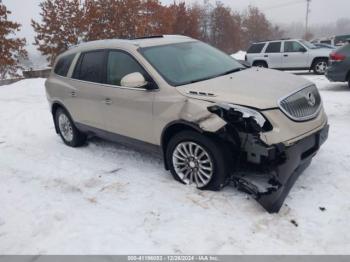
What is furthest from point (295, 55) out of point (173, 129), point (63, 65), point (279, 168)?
point (279, 168)

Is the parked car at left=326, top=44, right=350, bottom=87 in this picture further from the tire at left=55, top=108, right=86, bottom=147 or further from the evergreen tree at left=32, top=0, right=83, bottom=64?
the evergreen tree at left=32, top=0, right=83, bottom=64

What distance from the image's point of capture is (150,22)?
88.3 feet

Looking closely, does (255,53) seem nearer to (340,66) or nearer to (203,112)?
(340,66)

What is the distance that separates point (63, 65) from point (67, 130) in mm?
1198

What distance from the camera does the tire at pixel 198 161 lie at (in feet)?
12.9

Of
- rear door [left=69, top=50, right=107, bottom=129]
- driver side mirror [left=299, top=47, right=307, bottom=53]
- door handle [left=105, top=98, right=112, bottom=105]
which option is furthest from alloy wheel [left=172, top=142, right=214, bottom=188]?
driver side mirror [left=299, top=47, right=307, bottom=53]

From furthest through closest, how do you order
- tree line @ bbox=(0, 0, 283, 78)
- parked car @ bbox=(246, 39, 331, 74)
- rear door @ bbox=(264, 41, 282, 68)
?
1. tree line @ bbox=(0, 0, 283, 78)
2. rear door @ bbox=(264, 41, 282, 68)
3. parked car @ bbox=(246, 39, 331, 74)

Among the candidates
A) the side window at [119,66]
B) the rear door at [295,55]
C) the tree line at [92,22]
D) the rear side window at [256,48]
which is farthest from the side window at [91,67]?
the tree line at [92,22]

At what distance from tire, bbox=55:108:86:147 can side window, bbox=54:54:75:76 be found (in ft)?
2.26

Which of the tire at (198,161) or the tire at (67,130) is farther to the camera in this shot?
the tire at (67,130)

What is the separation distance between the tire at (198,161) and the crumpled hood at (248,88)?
1.62 ft

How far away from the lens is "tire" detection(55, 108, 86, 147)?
20.6ft

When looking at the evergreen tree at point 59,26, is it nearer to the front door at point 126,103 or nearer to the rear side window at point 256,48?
the rear side window at point 256,48

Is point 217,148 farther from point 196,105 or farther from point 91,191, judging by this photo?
point 91,191
